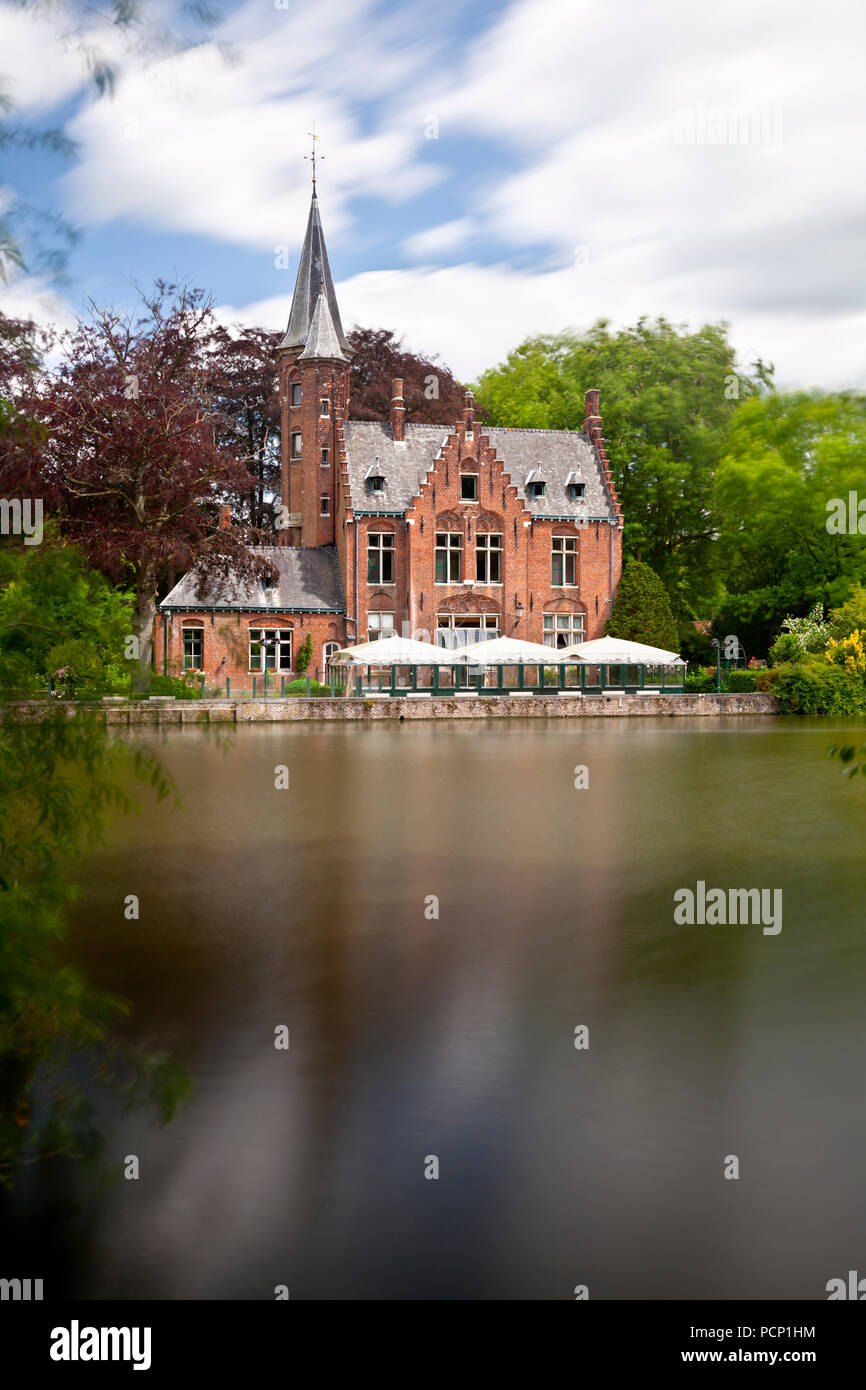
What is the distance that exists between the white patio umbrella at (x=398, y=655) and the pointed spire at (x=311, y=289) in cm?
1662

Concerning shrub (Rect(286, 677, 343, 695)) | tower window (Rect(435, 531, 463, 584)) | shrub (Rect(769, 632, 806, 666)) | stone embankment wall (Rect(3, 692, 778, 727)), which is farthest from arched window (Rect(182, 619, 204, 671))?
shrub (Rect(769, 632, 806, 666))

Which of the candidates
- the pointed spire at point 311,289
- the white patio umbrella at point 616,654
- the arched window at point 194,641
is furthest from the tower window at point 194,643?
the pointed spire at point 311,289

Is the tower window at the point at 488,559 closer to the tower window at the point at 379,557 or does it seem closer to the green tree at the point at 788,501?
the tower window at the point at 379,557

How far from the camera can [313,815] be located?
60.9 feet

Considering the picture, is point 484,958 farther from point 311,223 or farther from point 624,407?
point 311,223

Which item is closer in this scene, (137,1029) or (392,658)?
(137,1029)

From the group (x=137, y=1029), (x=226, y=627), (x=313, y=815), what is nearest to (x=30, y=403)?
(x=226, y=627)

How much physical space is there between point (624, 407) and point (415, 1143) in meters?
48.8

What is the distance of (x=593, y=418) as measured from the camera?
5103cm

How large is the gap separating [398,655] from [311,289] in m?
21.0

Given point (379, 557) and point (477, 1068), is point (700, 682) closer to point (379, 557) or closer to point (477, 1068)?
point (379, 557)

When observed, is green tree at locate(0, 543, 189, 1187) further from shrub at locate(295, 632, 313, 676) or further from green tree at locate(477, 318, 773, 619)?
green tree at locate(477, 318, 773, 619)

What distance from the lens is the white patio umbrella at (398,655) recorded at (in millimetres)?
40281

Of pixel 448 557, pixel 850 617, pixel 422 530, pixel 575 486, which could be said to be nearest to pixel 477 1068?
pixel 850 617
